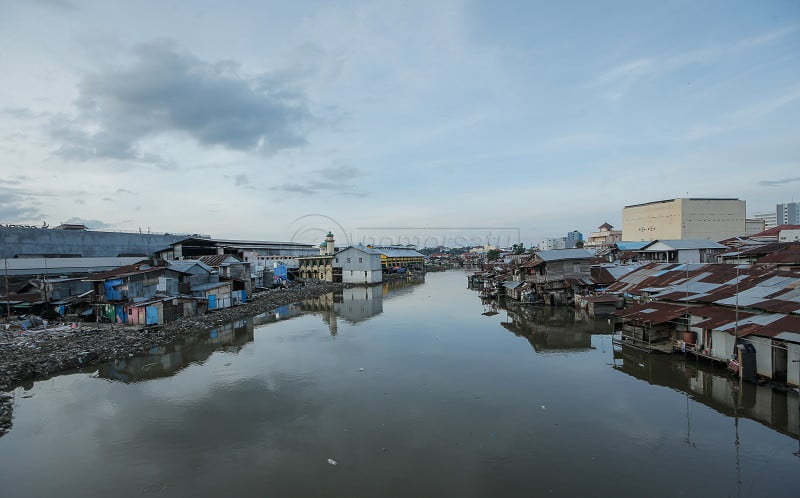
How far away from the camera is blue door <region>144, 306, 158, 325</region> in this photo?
19562mm

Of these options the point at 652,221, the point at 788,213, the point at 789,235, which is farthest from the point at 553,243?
the point at 788,213

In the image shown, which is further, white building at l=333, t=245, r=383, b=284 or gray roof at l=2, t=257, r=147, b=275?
white building at l=333, t=245, r=383, b=284

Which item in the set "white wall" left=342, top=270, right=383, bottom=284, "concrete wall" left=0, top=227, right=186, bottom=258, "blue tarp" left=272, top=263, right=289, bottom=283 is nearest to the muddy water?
"concrete wall" left=0, top=227, right=186, bottom=258

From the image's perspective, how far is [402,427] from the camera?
9383 millimetres

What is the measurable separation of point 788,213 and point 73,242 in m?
164

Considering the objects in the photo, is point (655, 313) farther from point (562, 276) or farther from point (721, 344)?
point (562, 276)

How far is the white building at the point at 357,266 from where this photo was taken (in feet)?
157

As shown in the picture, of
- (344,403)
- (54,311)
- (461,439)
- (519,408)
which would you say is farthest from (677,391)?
(54,311)

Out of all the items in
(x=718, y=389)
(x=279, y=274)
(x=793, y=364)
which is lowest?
(x=718, y=389)

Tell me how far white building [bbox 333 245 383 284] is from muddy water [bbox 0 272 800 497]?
3149 centimetres

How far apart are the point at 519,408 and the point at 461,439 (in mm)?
2431

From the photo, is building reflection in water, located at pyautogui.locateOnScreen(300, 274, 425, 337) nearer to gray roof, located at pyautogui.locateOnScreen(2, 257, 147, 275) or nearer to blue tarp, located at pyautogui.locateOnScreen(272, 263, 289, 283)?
blue tarp, located at pyautogui.locateOnScreen(272, 263, 289, 283)

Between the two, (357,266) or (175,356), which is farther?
(357,266)

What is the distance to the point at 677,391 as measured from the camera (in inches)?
443
